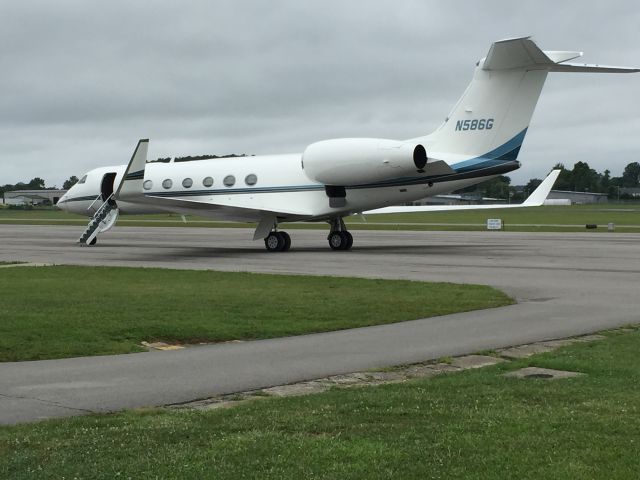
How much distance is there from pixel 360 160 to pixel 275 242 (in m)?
5.26

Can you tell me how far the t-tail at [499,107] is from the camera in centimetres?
2911

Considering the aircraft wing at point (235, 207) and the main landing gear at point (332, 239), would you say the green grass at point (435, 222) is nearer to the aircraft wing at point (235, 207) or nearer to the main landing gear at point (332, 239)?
the aircraft wing at point (235, 207)

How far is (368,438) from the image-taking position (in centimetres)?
632

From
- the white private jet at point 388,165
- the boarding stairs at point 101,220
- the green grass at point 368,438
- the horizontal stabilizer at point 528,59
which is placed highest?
the horizontal stabilizer at point 528,59

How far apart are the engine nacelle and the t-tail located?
161 cm

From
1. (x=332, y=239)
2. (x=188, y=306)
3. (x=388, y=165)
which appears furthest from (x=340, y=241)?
(x=188, y=306)

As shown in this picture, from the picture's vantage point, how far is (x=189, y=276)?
2128 cm

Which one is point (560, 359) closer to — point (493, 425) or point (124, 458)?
point (493, 425)

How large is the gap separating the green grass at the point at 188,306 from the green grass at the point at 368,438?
14.4 ft

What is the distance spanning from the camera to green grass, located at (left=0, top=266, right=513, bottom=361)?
1195cm

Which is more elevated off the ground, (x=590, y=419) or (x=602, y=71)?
(x=602, y=71)

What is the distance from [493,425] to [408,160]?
22.9 meters

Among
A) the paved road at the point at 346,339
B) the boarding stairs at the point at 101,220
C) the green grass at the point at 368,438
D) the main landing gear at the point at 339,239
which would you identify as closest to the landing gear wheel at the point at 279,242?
the main landing gear at the point at 339,239

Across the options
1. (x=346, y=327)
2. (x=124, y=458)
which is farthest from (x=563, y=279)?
(x=124, y=458)
